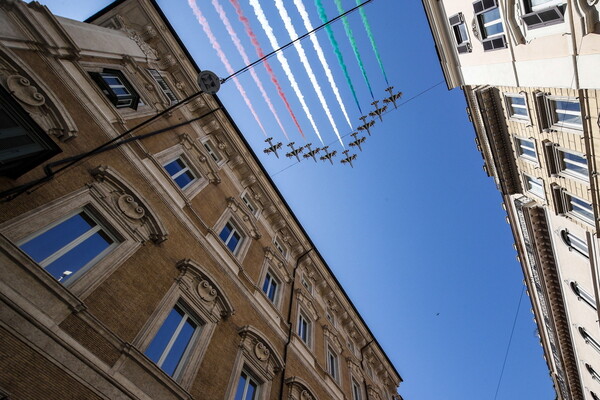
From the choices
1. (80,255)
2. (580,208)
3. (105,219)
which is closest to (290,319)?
(105,219)

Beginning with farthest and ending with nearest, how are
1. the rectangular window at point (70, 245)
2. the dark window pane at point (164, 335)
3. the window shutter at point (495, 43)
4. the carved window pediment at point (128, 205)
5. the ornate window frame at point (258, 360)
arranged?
the window shutter at point (495, 43) → the ornate window frame at point (258, 360) → the carved window pediment at point (128, 205) → the dark window pane at point (164, 335) → the rectangular window at point (70, 245)

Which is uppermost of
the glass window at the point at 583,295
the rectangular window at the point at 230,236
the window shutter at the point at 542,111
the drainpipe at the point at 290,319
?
the rectangular window at the point at 230,236

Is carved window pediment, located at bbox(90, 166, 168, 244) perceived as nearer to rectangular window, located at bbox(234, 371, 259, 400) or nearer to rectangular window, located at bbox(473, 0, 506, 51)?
rectangular window, located at bbox(234, 371, 259, 400)

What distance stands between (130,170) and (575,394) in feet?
125

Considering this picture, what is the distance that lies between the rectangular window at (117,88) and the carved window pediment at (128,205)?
3.74 metres

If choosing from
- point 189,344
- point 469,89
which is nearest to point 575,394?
point 469,89

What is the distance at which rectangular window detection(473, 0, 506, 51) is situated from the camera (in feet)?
45.1

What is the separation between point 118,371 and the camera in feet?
22.5

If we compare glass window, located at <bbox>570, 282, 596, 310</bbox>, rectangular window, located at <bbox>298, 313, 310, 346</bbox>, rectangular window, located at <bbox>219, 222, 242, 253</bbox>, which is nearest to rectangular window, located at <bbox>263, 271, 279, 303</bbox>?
rectangular window, located at <bbox>298, 313, 310, 346</bbox>

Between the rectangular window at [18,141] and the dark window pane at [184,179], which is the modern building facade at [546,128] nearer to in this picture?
the rectangular window at [18,141]

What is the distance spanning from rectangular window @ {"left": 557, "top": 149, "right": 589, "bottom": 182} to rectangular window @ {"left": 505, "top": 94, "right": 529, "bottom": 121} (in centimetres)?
275

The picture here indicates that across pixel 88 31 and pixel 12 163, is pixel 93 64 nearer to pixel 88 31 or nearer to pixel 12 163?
pixel 88 31

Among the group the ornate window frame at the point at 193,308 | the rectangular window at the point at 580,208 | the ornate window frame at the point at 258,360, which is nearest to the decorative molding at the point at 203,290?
the ornate window frame at the point at 193,308

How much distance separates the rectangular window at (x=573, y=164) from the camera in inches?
564
